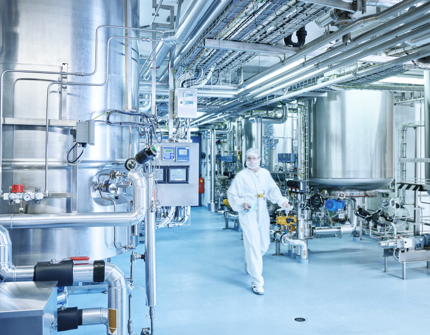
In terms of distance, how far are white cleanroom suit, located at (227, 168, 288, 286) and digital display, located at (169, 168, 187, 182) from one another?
82 centimetres

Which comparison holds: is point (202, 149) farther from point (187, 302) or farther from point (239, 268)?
point (187, 302)

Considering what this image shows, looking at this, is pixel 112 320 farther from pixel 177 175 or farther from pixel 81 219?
pixel 177 175

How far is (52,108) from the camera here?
93.8 inches

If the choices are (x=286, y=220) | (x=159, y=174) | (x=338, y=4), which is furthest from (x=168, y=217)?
(x=338, y=4)

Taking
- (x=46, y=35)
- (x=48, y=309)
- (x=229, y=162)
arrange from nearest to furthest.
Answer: (x=48, y=309) < (x=46, y=35) < (x=229, y=162)

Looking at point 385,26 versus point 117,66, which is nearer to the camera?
point 385,26

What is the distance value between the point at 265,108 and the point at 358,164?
102 inches

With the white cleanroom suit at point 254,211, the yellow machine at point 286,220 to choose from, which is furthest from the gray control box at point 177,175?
the yellow machine at point 286,220

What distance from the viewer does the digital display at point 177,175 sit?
318 cm

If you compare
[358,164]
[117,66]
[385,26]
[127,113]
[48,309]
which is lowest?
[48,309]

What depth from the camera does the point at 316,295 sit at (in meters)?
3.41

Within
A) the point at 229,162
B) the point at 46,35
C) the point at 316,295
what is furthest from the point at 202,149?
the point at 46,35

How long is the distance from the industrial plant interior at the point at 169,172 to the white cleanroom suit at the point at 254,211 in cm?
2

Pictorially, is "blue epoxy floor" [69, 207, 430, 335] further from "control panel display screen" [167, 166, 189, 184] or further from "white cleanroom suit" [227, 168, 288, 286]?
"control panel display screen" [167, 166, 189, 184]
